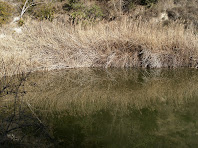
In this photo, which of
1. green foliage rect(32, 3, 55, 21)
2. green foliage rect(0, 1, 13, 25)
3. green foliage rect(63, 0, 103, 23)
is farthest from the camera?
green foliage rect(32, 3, 55, 21)

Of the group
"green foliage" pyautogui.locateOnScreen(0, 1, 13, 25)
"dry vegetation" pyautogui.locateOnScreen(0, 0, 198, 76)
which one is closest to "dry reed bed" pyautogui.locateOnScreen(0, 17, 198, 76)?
"dry vegetation" pyautogui.locateOnScreen(0, 0, 198, 76)

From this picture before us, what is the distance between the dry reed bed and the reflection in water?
0.68 metres

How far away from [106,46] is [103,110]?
3.52 m

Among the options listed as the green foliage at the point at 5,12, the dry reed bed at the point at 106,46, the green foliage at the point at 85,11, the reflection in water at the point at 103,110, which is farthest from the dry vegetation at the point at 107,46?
the green foliage at the point at 5,12

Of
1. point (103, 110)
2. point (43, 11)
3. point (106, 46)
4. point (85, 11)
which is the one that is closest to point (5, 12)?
point (43, 11)

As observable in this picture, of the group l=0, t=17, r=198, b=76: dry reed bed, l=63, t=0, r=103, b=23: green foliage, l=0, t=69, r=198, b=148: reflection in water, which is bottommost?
l=0, t=69, r=198, b=148: reflection in water

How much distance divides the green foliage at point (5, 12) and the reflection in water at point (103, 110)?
6603 mm

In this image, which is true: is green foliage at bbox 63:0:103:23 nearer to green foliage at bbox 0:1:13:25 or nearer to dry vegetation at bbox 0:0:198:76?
green foliage at bbox 0:1:13:25

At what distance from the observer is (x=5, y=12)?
11.0 meters

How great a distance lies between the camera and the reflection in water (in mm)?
3004

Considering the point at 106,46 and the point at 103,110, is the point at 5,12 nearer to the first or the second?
the point at 106,46

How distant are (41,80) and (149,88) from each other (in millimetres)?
2981

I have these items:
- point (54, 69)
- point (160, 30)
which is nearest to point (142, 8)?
point (160, 30)

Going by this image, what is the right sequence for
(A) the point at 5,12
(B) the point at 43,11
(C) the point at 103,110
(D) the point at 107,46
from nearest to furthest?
(C) the point at 103,110
(D) the point at 107,46
(A) the point at 5,12
(B) the point at 43,11
